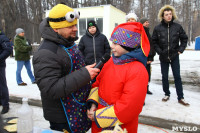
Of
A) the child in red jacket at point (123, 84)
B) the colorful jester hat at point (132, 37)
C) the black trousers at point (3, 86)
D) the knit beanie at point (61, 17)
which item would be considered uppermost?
the knit beanie at point (61, 17)

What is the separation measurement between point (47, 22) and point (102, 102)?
3.17 ft

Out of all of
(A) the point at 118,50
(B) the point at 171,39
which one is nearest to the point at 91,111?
(A) the point at 118,50

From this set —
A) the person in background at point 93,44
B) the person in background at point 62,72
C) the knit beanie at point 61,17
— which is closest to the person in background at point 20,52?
the person in background at point 93,44

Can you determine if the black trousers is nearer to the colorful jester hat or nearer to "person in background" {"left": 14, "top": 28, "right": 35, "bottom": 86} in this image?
"person in background" {"left": 14, "top": 28, "right": 35, "bottom": 86}

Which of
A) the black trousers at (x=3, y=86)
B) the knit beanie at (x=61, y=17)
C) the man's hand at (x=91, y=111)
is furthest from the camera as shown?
the black trousers at (x=3, y=86)

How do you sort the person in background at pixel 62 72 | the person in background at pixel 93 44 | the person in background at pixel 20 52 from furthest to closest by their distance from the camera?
the person in background at pixel 20 52 < the person in background at pixel 93 44 < the person in background at pixel 62 72

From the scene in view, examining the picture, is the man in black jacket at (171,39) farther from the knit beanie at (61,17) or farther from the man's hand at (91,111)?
the knit beanie at (61,17)

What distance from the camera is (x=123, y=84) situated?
1.55 meters

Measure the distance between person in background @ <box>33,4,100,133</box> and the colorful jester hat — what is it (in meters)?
0.37

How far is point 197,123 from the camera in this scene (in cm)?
319

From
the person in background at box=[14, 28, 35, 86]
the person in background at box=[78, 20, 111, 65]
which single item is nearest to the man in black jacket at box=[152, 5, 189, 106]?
the person in background at box=[78, 20, 111, 65]

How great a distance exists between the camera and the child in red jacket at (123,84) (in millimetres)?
1451

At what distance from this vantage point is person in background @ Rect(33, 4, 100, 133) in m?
1.43

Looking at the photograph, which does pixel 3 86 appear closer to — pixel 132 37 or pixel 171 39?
pixel 132 37
